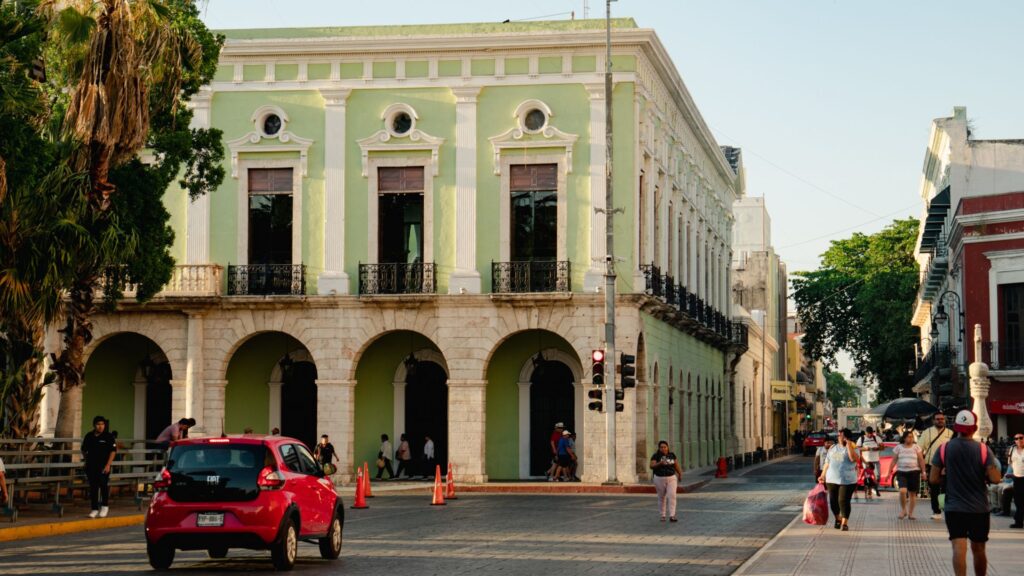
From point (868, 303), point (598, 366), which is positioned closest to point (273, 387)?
point (598, 366)

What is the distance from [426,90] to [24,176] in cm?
1673

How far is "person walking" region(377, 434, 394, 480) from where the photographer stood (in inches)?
1586

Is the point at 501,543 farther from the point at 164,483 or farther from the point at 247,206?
the point at 247,206

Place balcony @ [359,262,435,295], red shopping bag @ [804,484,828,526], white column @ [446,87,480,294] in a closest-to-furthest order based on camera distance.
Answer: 1. red shopping bag @ [804,484,828,526]
2. white column @ [446,87,480,294]
3. balcony @ [359,262,435,295]

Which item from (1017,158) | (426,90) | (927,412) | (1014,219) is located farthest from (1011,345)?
(426,90)

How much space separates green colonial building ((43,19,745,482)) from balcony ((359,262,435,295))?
0.17 ft

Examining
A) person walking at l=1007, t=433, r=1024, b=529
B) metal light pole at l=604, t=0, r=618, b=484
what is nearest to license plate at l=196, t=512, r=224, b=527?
person walking at l=1007, t=433, r=1024, b=529

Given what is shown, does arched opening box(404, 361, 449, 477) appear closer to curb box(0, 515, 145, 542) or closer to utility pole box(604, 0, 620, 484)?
utility pole box(604, 0, 620, 484)

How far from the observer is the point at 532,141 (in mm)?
39312

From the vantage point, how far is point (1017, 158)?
5262 cm

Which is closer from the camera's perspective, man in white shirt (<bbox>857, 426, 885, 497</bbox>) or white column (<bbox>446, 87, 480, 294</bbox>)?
man in white shirt (<bbox>857, 426, 885, 497</bbox>)

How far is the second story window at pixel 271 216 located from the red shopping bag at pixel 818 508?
68.9ft

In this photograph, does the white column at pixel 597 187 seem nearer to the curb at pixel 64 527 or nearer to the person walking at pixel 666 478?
the person walking at pixel 666 478

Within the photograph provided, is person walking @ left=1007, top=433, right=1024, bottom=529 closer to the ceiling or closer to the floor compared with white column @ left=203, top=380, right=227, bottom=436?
closer to the floor
